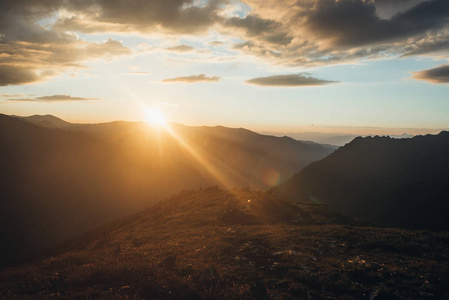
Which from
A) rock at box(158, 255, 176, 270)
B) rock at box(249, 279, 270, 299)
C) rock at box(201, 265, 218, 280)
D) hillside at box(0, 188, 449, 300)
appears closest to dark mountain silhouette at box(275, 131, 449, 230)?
hillside at box(0, 188, 449, 300)

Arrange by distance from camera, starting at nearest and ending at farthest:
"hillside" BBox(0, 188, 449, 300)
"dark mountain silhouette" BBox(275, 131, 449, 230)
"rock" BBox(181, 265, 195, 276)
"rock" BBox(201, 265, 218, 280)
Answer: "hillside" BBox(0, 188, 449, 300) → "rock" BBox(201, 265, 218, 280) → "rock" BBox(181, 265, 195, 276) → "dark mountain silhouette" BBox(275, 131, 449, 230)

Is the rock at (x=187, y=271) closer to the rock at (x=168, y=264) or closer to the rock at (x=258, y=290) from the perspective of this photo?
the rock at (x=168, y=264)

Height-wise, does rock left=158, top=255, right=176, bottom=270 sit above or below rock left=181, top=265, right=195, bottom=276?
below

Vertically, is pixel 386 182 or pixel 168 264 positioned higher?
pixel 168 264

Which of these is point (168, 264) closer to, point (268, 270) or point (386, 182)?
point (268, 270)

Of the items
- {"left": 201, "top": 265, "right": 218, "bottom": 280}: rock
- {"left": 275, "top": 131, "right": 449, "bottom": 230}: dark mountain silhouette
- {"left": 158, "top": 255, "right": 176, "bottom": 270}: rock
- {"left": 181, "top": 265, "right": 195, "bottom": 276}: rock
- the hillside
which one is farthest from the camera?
{"left": 275, "top": 131, "right": 449, "bottom": 230}: dark mountain silhouette

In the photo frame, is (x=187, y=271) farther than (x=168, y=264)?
No

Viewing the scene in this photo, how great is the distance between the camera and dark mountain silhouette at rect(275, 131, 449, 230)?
90.4m

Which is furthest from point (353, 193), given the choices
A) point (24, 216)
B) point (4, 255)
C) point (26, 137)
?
point (26, 137)

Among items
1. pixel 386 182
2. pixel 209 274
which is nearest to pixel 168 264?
pixel 209 274

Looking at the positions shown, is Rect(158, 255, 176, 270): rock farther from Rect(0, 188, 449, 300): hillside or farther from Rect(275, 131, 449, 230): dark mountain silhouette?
Rect(275, 131, 449, 230): dark mountain silhouette

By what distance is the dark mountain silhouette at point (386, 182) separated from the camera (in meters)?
90.4

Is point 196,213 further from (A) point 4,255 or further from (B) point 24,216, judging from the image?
(B) point 24,216

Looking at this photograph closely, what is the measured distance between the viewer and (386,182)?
388 ft
